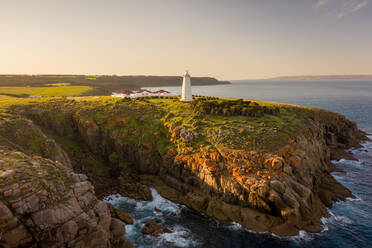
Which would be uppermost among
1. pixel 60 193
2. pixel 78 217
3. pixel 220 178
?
pixel 60 193

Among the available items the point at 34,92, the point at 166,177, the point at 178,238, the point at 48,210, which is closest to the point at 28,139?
the point at 48,210

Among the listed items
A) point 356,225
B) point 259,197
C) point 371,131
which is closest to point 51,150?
point 259,197

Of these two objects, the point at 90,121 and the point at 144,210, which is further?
the point at 90,121

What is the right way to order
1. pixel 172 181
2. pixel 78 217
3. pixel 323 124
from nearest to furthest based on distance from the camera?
pixel 78 217, pixel 172 181, pixel 323 124

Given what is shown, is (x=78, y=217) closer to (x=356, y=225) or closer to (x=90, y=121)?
(x=90, y=121)

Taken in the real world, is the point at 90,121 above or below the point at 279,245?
above

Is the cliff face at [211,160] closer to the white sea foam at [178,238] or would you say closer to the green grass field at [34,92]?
the white sea foam at [178,238]

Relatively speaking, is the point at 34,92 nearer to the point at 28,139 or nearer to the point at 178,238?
the point at 28,139
